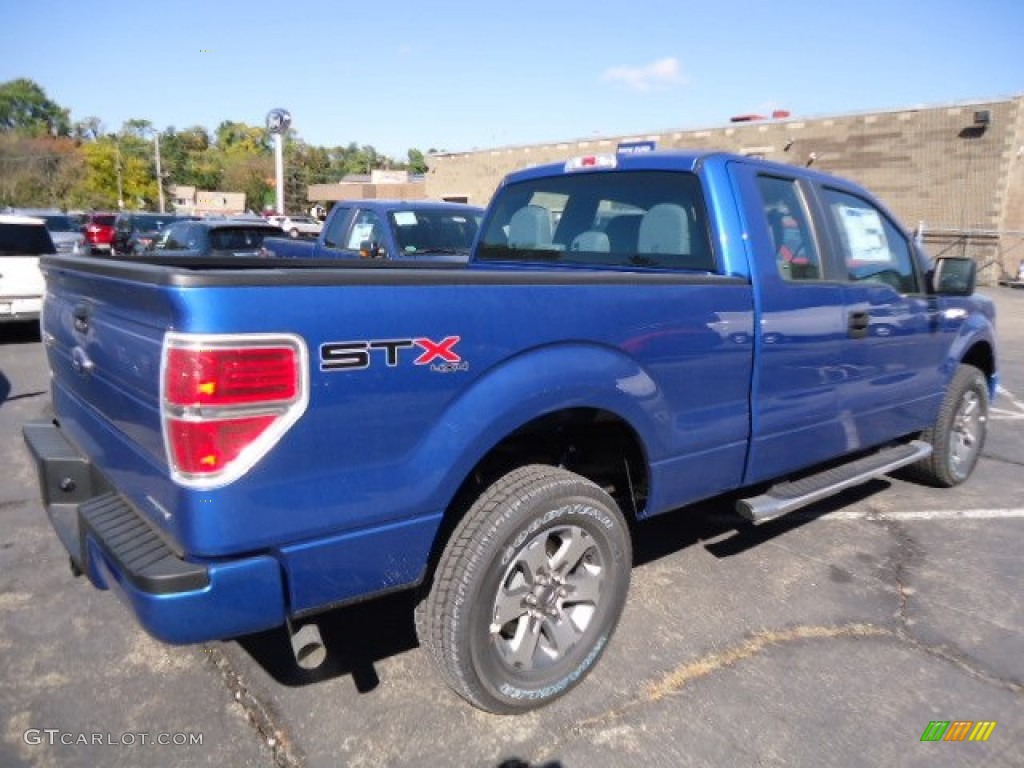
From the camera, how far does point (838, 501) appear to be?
4.93m

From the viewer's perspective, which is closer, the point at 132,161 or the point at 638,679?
the point at 638,679

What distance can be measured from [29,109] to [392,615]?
525 feet

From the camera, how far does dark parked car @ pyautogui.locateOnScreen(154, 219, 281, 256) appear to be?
10852 millimetres

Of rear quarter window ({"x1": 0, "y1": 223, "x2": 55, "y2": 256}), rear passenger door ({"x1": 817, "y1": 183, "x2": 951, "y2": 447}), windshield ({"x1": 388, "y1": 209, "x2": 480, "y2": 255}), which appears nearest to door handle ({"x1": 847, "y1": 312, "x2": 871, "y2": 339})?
rear passenger door ({"x1": 817, "y1": 183, "x2": 951, "y2": 447})

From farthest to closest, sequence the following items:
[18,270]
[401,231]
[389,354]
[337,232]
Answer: [18,270]
[337,232]
[401,231]
[389,354]

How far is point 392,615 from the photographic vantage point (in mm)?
3281

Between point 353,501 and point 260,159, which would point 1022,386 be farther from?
point 260,159

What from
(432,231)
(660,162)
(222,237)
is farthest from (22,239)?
(660,162)

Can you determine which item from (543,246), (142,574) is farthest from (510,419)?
(543,246)

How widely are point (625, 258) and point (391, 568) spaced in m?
2.04

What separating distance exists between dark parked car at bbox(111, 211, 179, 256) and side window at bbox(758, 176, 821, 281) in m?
14.1

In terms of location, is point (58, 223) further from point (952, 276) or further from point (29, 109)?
point (29, 109)

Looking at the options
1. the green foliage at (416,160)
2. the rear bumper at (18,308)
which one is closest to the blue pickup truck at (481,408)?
the rear bumper at (18,308)

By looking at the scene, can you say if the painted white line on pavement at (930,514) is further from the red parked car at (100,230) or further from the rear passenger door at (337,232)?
the red parked car at (100,230)
